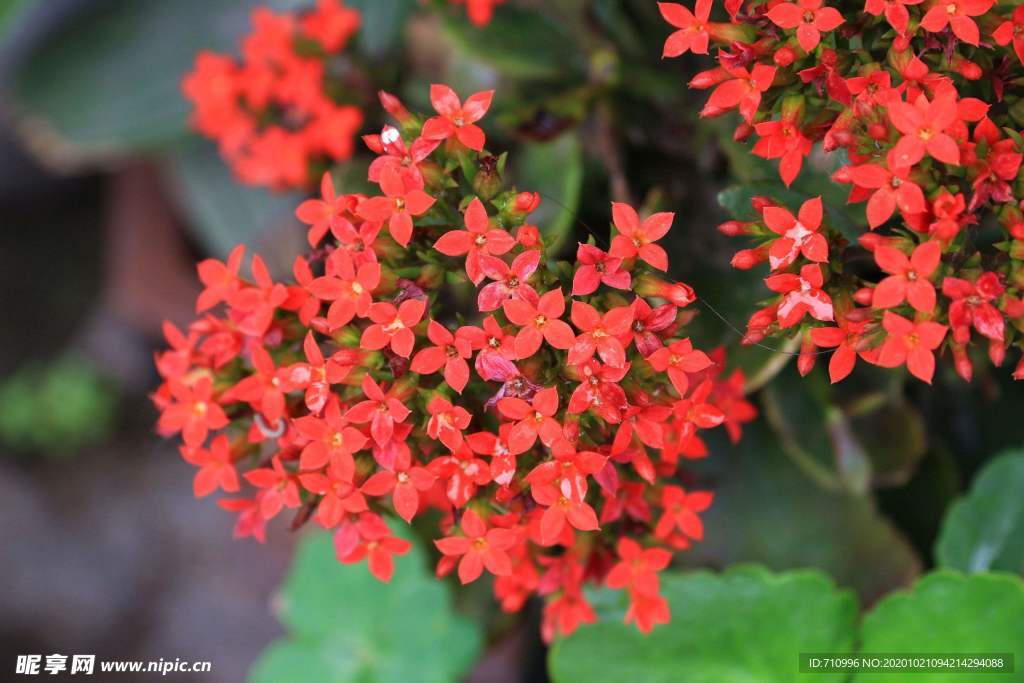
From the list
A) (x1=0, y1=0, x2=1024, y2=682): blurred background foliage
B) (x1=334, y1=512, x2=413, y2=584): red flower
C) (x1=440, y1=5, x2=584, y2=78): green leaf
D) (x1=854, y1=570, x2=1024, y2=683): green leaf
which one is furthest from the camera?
(x1=440, y1=5, x2=584, y2=78): green leaf

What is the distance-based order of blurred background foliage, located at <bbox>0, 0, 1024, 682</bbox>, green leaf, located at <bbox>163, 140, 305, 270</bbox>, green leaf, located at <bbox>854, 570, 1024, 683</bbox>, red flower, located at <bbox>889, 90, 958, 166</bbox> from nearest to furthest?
red flower, located at <bbox>889, 90, 958, 166</bbox>, green leaf, located at <bbox>854, 570, 1024, 683</bbox>, blurred background foliage, located at <bbox>0, 0, 1024, 682</bbox>, green leaf, located at <bbox>163, 140, 305, 270</bbox>

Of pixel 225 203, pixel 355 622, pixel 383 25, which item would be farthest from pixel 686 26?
pixel 225 203

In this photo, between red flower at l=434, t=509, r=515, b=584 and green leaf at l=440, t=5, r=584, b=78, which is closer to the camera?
red flower at l=434, t=509, r=515, b=584

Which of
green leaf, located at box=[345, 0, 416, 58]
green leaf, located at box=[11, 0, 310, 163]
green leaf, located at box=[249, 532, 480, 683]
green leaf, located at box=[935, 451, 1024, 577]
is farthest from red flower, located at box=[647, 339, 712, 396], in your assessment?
green leaf, located at box=[11, 0, 310, 163]

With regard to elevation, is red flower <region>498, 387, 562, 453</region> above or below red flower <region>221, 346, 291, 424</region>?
above

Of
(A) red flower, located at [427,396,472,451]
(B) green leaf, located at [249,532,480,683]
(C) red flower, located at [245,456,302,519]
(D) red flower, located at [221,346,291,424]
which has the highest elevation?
(A) red flower, located at [427,396,472,451]

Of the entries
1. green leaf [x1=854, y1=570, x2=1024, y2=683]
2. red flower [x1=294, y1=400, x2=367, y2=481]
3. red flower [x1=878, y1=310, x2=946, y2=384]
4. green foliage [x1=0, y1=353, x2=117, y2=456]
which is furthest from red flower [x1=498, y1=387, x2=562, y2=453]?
green foliage [x1=0, y1=353, x2=117, y2=456]

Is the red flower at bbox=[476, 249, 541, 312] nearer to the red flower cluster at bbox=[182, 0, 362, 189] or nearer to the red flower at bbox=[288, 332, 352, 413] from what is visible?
the red flower at bbox=[288, 332, 352, 413]
